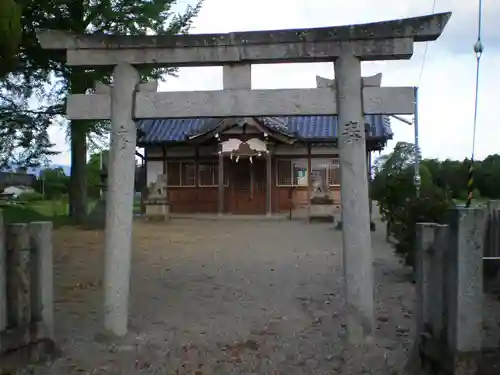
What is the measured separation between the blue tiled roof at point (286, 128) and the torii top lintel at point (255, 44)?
64.0ft

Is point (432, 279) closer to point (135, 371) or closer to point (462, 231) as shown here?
point (462, 231)

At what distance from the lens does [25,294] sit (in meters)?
5.12

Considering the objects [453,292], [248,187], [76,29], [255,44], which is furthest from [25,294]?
[248,187]

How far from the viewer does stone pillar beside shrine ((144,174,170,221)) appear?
80.1 ft

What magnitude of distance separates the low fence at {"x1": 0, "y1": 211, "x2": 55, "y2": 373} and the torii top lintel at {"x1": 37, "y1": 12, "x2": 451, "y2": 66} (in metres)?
2.12

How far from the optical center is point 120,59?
624 cm

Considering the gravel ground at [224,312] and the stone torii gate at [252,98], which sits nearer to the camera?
the gravel ground at [224,312]

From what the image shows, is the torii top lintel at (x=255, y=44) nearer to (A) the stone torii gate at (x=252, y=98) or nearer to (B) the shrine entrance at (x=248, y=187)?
(A) the stone torii gate at (x=252, y=98)

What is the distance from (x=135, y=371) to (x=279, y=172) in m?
23.4

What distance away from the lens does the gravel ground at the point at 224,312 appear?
535cm

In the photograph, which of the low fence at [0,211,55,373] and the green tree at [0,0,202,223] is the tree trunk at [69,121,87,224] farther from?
the low fence at [0,211,55,373]

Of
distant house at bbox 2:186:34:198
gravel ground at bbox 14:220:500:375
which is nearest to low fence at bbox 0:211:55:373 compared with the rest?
gravel ground at bbox 14:220:500:375

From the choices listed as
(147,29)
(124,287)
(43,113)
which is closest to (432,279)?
(124,287)

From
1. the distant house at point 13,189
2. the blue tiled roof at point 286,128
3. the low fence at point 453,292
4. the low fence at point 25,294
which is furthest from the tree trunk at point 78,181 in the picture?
the low fence at point 453,292
